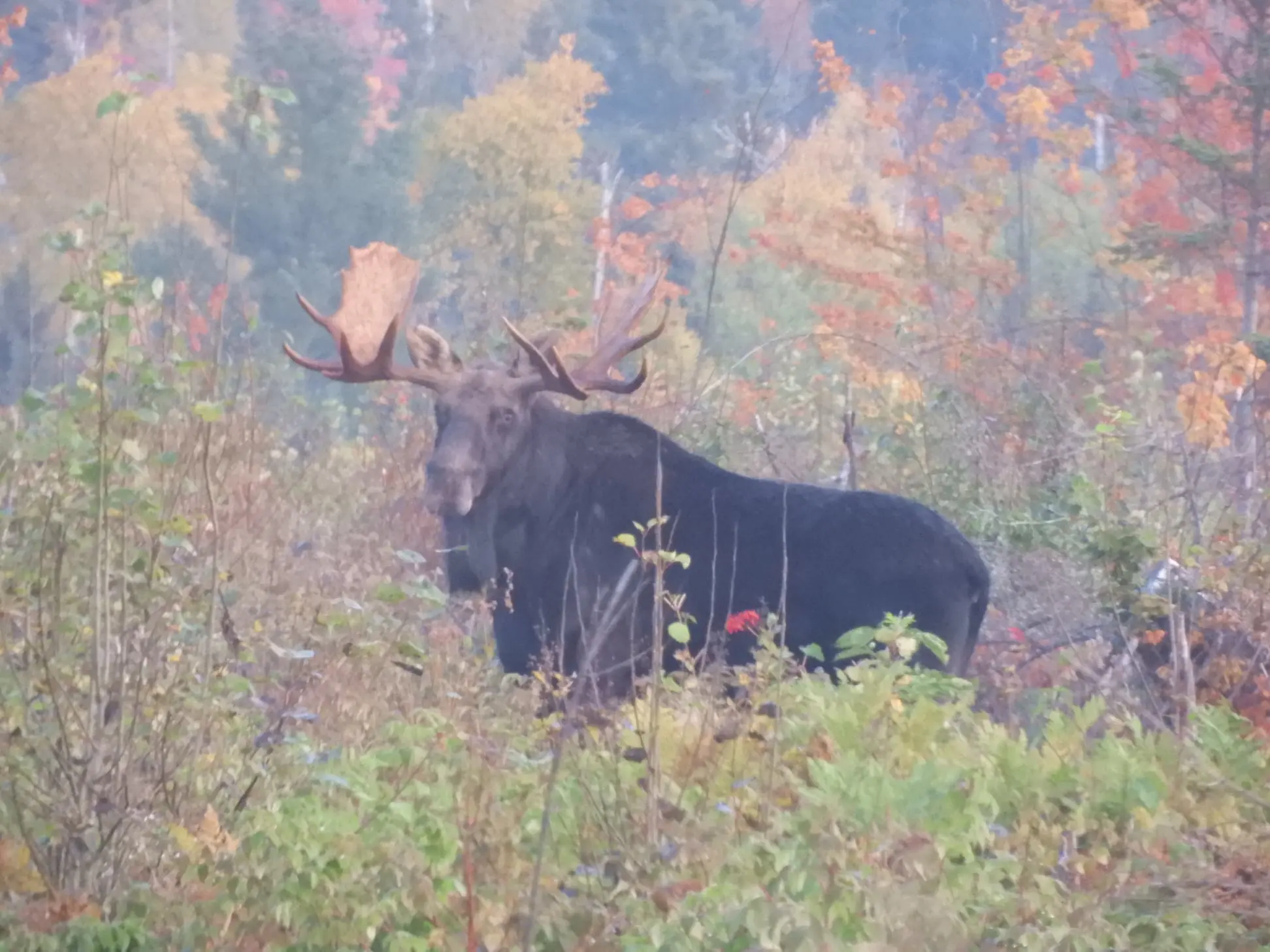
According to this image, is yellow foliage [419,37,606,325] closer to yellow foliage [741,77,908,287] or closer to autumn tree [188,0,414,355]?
autumn tree [188,0,414,355]

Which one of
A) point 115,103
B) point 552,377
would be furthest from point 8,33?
point 115,103

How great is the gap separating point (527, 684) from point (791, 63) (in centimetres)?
1603

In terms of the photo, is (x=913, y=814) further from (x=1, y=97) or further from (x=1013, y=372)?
(x=1, y=97)

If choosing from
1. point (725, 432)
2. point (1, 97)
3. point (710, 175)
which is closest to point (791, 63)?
point (710, 175)

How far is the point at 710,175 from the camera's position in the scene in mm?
19297

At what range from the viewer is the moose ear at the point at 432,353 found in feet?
22.7

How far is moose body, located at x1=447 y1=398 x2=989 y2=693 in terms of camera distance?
6.13m

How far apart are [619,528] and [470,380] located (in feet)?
3.14

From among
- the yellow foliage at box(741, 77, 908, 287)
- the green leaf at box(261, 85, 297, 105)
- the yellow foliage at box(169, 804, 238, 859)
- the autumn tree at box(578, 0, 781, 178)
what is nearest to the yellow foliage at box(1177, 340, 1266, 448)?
the green leaf at box(261, 85, 297, 105)

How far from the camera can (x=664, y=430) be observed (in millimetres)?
8773

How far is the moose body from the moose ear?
0.48 meters

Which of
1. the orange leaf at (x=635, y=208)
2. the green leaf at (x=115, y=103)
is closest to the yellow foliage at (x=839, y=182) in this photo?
the orange leaf at (x=635, y=208)

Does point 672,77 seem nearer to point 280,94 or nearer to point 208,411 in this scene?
point 280,94

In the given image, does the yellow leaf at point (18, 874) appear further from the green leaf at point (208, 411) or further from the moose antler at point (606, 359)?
the moose antler at point (606, 359)
